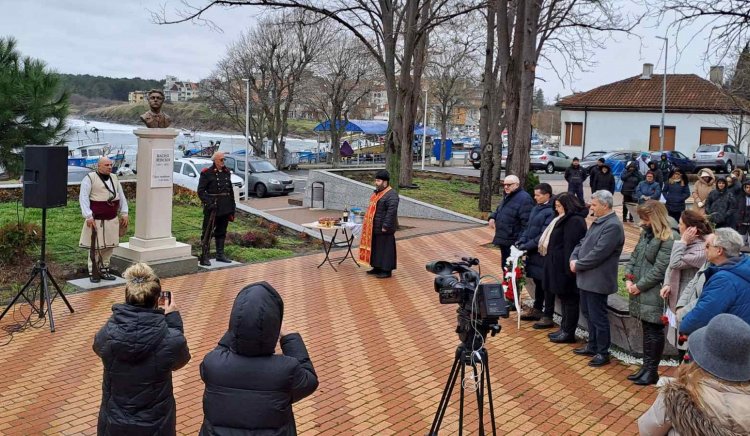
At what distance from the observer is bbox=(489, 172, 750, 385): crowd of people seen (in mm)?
5066

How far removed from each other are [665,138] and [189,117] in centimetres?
4006

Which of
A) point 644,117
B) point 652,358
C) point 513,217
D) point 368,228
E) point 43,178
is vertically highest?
point 644,117

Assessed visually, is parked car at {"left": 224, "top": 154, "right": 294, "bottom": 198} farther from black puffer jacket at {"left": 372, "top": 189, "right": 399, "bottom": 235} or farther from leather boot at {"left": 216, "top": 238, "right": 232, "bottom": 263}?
black puffer jacket at {"left": 372, "top": 189, "right": 399, "bottom": 235}

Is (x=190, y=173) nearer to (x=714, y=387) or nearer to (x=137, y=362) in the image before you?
(x=137, y=362)

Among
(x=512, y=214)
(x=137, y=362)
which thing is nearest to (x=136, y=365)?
(x=137, y=362)

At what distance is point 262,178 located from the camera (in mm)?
27109

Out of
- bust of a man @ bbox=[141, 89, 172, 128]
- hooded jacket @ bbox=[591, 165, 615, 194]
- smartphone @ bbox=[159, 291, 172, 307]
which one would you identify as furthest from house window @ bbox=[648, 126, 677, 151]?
smartphone @ bbox=[159, 291, 172, 307]

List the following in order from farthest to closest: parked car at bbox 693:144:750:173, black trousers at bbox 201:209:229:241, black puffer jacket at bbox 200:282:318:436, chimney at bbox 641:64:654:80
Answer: chimney at bbox 641:64:654:80
parked car at bbox 693:144:750:173
black trousers at bbox 201:209:229:241
black puffer jacket at bbox 200:282:318:436

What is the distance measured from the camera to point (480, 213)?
19078 millimetres

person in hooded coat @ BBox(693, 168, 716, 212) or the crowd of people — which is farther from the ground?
person in hooded coat @ BBox(693, 168, 716, 212)

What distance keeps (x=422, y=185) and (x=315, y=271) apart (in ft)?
41.9

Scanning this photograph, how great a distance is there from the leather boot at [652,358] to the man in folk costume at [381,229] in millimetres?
4970

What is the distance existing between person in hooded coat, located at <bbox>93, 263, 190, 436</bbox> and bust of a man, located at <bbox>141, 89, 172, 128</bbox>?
7140 mm

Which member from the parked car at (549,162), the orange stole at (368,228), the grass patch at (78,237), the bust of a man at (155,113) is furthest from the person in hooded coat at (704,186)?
the parked car at (549,162)
